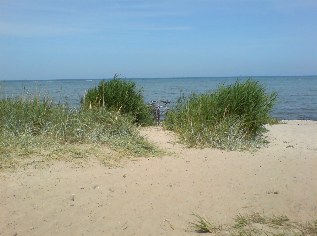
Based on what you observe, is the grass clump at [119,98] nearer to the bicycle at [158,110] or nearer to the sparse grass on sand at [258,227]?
the bicycle at [158,110]

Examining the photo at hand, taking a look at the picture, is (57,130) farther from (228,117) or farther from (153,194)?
(228,117)

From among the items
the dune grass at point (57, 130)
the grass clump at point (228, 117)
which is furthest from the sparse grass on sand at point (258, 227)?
the grass clump at point (228, 117)

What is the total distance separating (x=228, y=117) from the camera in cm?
921

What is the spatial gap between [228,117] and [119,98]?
3087 mm

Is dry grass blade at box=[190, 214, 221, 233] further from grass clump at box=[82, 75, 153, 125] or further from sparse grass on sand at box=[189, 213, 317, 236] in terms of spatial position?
grass clump at box=[82, 75, 153, 125]

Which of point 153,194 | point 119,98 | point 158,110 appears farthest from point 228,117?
point 153,194

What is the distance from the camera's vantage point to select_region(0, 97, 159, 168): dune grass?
7148 millimetres

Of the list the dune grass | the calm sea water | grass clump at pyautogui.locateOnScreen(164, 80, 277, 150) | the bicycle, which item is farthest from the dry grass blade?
the bicycle

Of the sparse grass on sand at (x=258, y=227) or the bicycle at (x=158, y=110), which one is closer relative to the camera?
the sparse grass on sand at (x=258, y=227)

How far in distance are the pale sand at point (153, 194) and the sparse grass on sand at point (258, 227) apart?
14cm

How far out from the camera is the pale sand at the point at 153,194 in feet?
14.9

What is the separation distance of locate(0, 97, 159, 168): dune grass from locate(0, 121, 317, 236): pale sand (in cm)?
70

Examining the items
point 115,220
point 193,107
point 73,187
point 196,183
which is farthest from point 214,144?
point 115,220

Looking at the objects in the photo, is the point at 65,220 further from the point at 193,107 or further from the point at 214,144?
the point at 193,107
